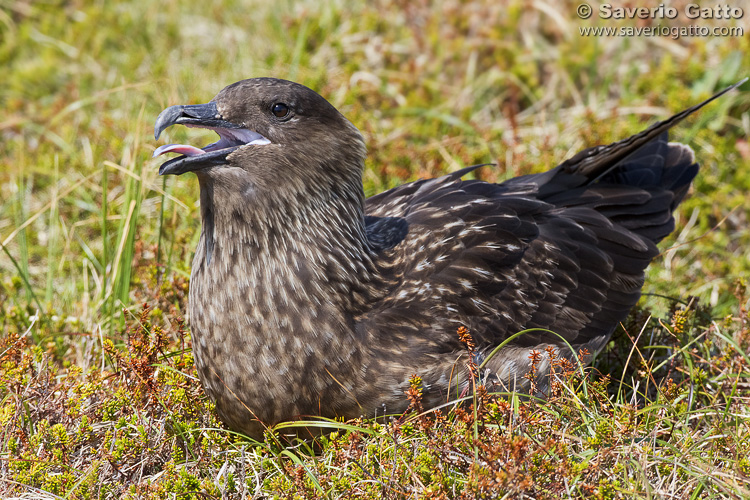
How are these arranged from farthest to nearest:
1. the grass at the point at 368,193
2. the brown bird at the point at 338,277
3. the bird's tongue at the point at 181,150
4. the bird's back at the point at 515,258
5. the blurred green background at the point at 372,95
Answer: the blurred green background at the point at 372,95
the bird's back at the point at 515,258
the brown bird at the point at 338,277
the bird's tongue at the point at 181,150
the grass at the point at 368,193

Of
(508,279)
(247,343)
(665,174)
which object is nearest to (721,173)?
(665,174)

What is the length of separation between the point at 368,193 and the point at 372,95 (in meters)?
1.32

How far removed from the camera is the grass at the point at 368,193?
11.1 ft

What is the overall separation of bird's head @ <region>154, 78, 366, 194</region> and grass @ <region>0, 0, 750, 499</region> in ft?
2.79

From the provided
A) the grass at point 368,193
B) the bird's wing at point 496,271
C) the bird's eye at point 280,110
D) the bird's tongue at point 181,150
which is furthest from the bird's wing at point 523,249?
the bird's tongue at point 181,150

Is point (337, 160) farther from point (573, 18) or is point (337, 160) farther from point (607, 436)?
point (573, 18)

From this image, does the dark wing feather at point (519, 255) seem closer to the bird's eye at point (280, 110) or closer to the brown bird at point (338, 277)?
the brown bird at point (338, 277)

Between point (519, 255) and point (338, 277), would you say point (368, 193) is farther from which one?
point (338, 277)

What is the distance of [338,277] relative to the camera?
12.5 ft

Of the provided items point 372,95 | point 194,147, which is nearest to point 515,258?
point 194,147

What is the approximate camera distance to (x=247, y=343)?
11.9 ft

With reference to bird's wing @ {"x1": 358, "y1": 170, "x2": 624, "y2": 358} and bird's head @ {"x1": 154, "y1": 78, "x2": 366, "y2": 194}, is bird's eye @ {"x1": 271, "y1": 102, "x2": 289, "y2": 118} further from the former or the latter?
bird's wing @ {"x1": 358, "y1": 170, "x2": 624, "y2": 358}

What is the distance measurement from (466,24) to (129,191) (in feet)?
12.9

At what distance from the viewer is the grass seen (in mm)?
3381
